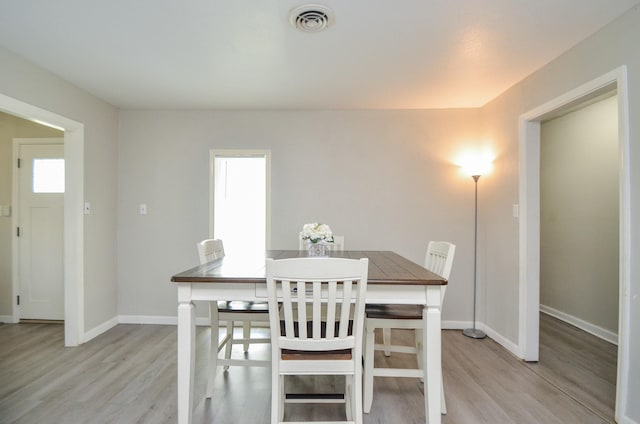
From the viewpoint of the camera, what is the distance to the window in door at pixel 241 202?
11.5ft

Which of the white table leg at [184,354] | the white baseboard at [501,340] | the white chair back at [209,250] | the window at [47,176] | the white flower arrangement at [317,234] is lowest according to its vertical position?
the white baseboard at [501,340]

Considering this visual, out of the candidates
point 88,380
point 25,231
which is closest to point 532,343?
point 88,380

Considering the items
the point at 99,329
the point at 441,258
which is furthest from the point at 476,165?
the point at 99,329

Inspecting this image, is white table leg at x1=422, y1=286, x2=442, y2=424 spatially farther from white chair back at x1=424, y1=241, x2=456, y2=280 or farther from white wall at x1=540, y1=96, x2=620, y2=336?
white wall at x1=540, y1=96, x2=620, y2=336

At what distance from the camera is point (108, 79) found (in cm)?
271

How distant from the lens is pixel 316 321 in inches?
56.9

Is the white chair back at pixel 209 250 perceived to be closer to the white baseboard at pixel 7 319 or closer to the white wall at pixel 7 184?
the white wall at pixel 7 184

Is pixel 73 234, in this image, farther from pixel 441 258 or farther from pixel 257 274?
pixel 441 258

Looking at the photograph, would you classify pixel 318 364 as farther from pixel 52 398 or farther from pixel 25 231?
pixel 25 231

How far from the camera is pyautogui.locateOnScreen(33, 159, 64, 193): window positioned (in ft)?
11.2

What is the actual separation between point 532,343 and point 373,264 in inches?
64.2

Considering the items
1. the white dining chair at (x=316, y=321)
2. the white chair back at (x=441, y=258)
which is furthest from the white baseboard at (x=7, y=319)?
the white chair back at (x=441, y=258)

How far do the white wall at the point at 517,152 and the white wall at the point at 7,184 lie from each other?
15.0 ft

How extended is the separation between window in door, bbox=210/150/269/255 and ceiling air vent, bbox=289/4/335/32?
69.7 inches
